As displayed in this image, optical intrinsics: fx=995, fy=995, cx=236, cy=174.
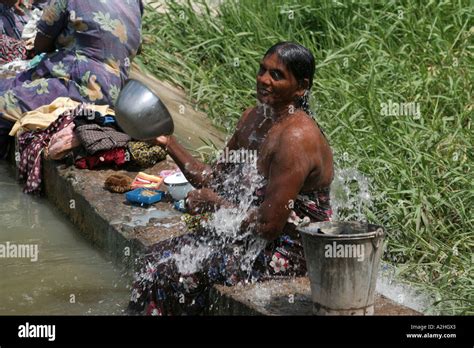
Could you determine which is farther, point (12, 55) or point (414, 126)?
point (12, 55)

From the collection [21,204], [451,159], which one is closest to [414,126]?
[451,159]

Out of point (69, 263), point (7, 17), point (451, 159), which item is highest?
point (7, 17)

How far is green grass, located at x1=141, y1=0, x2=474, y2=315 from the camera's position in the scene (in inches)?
219

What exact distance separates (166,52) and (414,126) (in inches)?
111

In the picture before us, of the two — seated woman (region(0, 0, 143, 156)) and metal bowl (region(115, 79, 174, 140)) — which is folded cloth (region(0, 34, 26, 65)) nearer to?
seated woman (region(0, 0, 143, 156))

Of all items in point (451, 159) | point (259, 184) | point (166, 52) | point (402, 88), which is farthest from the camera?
point (166, 52)

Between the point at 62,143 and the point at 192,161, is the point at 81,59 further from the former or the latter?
the point at 192,161

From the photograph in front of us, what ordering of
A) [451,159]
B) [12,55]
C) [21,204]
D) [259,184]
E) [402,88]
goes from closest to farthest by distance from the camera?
1. [259,184]
2. [451,159]
3. [21,204]
4. [402,88]
5. [12,55]

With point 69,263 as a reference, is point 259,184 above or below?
above

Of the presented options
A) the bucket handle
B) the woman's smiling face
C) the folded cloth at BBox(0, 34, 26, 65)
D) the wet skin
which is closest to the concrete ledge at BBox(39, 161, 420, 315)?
the wet skin

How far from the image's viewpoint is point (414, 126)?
650 cm

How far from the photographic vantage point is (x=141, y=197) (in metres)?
5.75

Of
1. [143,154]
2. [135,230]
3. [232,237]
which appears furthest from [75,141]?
[232,237]
